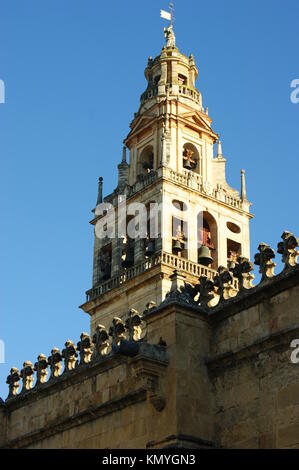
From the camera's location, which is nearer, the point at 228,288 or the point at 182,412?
the point at 182,412

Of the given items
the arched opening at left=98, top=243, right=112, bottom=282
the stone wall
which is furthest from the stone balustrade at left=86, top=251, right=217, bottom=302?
the stone wall

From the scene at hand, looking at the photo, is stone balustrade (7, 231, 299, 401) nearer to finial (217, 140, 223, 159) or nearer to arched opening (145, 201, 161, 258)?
arched opening (145, 201, 161, 258)

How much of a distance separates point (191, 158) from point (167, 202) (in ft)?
13.6

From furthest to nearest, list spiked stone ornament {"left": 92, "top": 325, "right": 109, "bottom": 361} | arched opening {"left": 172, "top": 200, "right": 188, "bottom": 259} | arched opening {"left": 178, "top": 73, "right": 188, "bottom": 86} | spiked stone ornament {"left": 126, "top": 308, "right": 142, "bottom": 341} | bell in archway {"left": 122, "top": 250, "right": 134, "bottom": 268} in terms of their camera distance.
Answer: arched opening {"left": 178, "top": 73, "right": 188, "bottom": 86} < arched opening {"left": 172, "top": 200, "right": 188, "bottom": 259} < bell in archway {"left": 122, "top": 250, "right": 134, "bottom": 268} < spiked stone ornament {"left": 92, "top": 325, "right": 109, "bottom": 361} < spiked stone ornament {"left": 126, "top": 308, "right": 142, "bottom": 341}

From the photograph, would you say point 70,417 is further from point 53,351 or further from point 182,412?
point 182,412

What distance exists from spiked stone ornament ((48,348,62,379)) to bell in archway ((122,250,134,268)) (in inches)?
658

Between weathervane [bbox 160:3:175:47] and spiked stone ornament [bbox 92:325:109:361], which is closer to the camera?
spiked stone ornament [bbox 92:325:109:361]

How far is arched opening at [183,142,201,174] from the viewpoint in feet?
147

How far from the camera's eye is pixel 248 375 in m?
16.7

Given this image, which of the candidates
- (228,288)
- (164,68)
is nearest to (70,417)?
(228,288)

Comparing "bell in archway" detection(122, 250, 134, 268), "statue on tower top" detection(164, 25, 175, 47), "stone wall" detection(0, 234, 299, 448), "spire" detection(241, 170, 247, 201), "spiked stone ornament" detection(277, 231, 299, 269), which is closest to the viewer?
"stone wall" detection(0, 234, 299, 448)

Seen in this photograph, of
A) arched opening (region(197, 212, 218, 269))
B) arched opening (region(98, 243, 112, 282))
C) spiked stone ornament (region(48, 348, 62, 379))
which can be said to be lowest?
spiked stone ornament (region(48, 348, 62, 379))
